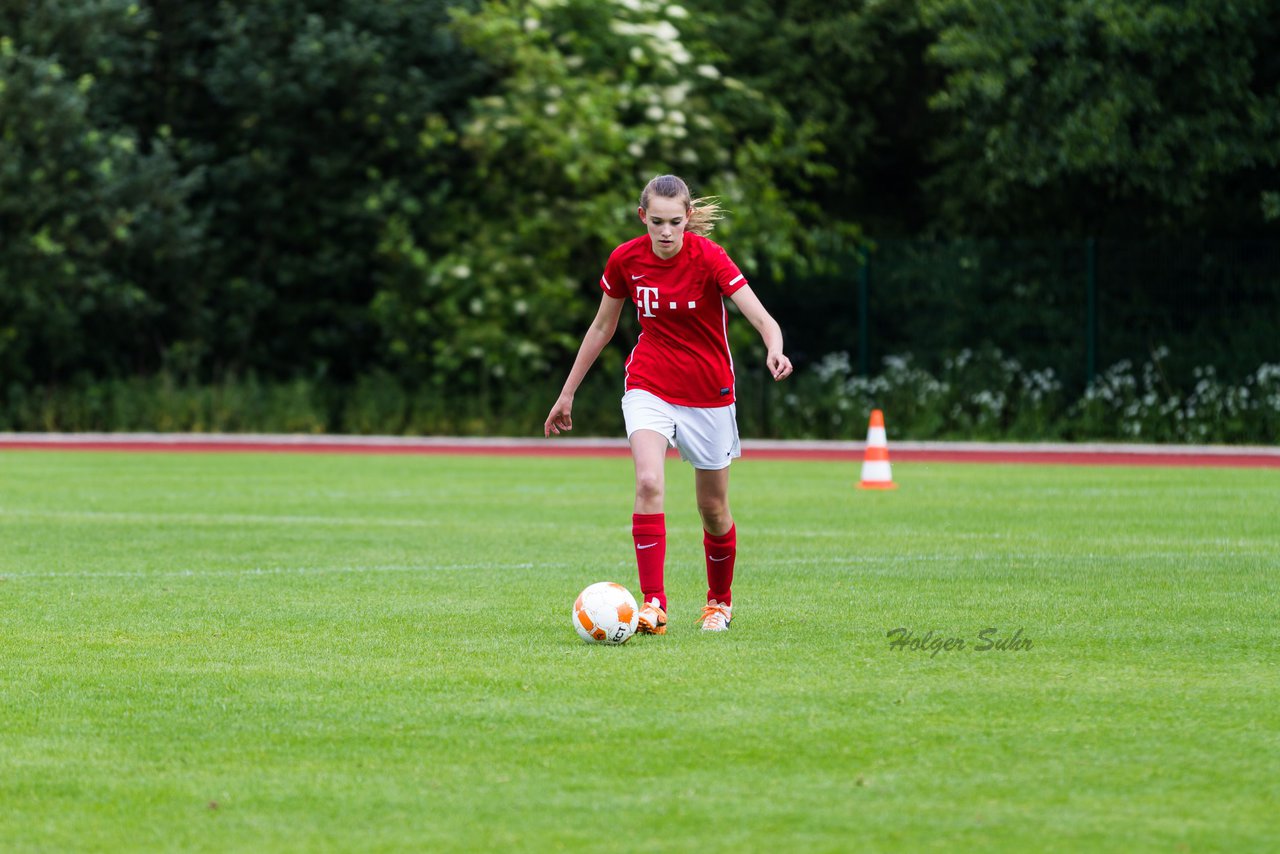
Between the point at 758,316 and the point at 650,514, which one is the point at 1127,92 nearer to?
the point at 758,316

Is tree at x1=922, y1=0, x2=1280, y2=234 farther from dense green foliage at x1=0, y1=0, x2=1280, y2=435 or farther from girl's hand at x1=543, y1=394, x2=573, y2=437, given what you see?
girl's hand at x1=543, y1=394, x2=573, y2=437

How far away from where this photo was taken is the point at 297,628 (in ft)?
30.2

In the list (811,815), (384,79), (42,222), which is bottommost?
(811,815)

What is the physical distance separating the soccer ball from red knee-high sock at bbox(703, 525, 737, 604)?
790 mm

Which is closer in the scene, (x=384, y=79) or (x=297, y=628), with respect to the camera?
(x=297, y=628)

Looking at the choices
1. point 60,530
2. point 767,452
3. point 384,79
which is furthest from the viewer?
point 384,79

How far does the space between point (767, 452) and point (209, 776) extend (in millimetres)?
21591

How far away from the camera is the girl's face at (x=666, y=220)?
8.95m

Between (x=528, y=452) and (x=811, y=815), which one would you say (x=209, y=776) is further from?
(x=528, y=452)

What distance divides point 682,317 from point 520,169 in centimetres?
2209

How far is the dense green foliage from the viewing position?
28109 mm

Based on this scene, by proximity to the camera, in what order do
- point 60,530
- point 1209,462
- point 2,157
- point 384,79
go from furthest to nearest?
point 384,79
point 2,157
point 1209,462
point 60,530

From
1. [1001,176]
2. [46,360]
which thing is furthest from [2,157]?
[1001,176]

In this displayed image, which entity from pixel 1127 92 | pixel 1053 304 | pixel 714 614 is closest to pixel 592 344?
pixel 714 614
